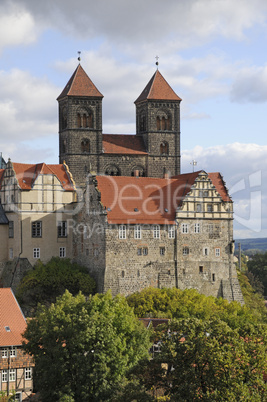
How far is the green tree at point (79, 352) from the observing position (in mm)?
51938

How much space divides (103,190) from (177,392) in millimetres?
37698

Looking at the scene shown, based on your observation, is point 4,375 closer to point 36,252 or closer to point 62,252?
point 36,252

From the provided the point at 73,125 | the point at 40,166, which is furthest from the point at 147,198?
the point at 73,125

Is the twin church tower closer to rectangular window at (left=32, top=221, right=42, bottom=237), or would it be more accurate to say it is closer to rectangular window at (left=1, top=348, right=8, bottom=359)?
rectangular window at (left=32, top=221, right=42, bottom=237)

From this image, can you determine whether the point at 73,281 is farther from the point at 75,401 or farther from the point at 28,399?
the point at 75,401

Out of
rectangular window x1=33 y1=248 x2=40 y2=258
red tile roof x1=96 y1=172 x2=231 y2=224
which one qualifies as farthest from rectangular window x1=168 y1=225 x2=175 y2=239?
rectangular window x1=33 y1=248 x2=40 y2=258

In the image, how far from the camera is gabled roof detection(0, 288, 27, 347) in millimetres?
60188

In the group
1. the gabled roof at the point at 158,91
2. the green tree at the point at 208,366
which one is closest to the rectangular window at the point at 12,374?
the green tree at the point at 208,366

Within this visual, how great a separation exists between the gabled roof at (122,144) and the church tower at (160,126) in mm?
891

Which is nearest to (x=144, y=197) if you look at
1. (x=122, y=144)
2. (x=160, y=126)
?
(x=122, y=144)

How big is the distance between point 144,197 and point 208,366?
38492 millimetres

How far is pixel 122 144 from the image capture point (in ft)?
319

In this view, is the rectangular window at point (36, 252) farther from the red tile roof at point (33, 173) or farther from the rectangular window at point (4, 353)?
the rectangular window at point (4, 353)

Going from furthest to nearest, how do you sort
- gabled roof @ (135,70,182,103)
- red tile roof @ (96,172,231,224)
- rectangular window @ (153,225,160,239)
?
gabled roof @ (135,70,182,103)
rectangular window @ (153,225,160,239)
red tile roof @ (96,172,231,224)
